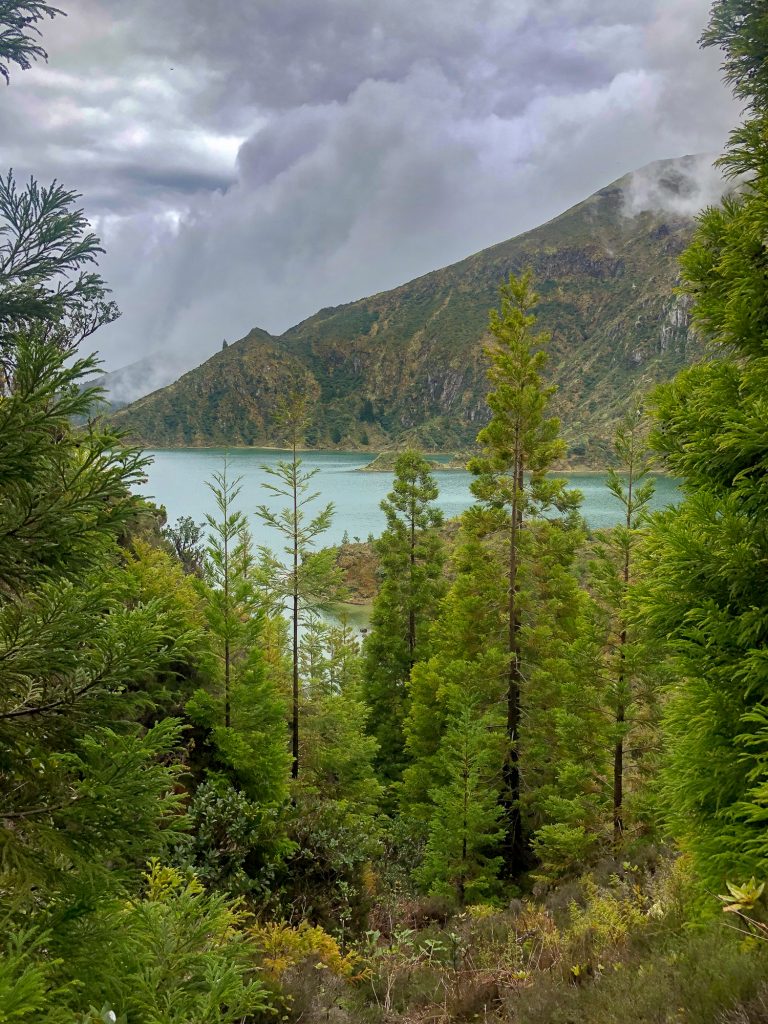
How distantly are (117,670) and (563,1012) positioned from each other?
4088mm

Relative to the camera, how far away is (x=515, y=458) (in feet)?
44.7

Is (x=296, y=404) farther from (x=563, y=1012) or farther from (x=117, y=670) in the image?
(x=563, y=1012)

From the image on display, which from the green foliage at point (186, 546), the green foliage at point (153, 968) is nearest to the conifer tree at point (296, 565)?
the green foliage at point (186, 546)

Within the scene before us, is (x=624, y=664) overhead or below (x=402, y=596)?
overhead

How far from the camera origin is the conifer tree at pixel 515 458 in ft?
43.3

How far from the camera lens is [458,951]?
714cm

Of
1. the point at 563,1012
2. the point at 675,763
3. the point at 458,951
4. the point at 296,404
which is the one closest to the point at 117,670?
the point at 563,1012

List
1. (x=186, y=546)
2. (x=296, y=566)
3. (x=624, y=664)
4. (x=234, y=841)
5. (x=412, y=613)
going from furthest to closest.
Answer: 1. (x=186, y=546)
2. (x=412, y=613)
3. (x=296, y=566)
4. (x=624, y=664)
5. (x=234, y=841)

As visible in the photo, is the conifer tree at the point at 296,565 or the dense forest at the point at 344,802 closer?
the dense forest at the point at 344,802

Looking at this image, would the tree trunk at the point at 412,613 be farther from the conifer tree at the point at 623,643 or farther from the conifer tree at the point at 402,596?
the conifer tree at the point at 623,643

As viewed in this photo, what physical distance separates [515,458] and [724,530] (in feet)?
31.3

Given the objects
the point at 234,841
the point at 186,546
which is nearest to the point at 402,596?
the point at 234,841

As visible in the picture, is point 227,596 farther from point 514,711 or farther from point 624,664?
point 624,664

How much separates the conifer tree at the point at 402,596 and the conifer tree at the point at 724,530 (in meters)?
16.0
